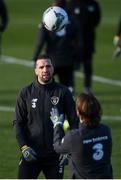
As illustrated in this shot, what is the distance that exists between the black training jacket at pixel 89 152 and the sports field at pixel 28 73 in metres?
4.09

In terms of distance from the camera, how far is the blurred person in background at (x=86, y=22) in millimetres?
21000

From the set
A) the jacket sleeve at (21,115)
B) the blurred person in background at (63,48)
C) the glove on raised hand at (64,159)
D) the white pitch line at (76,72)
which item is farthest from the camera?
the white pitch line at (76,72)

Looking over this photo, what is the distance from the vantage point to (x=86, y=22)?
2139 centimetres

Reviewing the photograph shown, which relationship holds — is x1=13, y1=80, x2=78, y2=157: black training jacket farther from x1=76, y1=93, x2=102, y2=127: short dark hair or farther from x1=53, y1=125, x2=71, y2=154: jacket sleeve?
x1=76, y1=93, x2=102, y2=127: short dark hair

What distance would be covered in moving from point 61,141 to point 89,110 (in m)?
0.58

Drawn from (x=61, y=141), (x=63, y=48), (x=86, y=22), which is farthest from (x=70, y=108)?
(x=86, y=22)

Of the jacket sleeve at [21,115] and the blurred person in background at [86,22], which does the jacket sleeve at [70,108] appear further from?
the blurred person in background at [86,22]

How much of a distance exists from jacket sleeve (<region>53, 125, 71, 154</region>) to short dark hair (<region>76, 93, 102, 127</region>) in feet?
1.01

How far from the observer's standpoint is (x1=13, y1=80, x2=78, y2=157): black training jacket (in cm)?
1077

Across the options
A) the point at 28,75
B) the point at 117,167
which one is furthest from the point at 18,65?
the point at 117,167

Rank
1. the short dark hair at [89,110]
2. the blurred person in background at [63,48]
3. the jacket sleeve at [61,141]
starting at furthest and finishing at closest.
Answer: the blurred person in background at [63,48]
the jacket sleeve at [61,141]
the short dark hair at [89,110]

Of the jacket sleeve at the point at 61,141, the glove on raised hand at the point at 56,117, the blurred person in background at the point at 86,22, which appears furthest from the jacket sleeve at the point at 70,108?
the blurred person in background at the point at 86,22

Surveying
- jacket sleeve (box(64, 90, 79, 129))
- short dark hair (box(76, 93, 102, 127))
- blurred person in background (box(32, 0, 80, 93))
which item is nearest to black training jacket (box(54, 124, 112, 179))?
short dark hair (box(76, 93, 102, 127))

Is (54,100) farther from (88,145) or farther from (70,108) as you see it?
(88,145)
